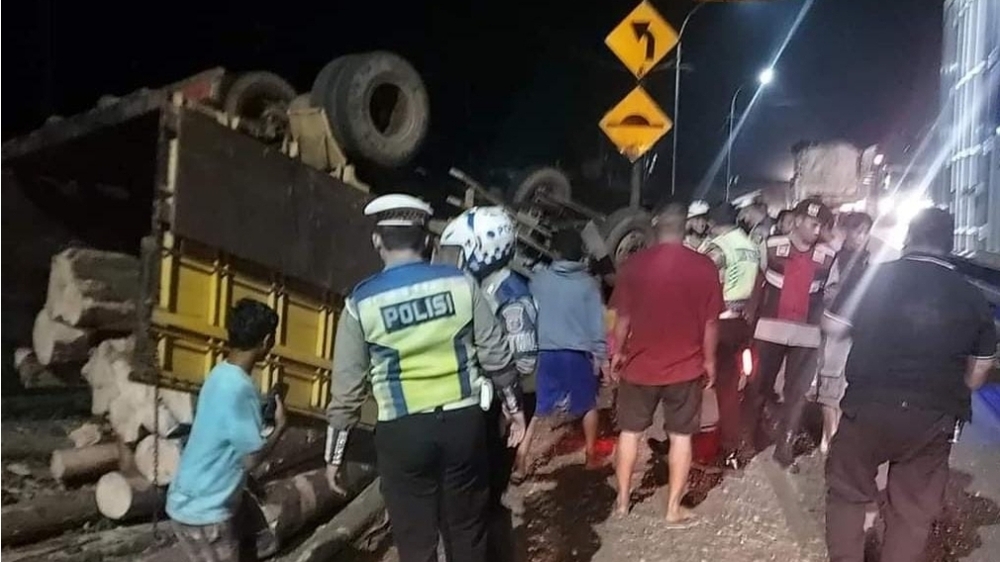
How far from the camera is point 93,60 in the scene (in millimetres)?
9734

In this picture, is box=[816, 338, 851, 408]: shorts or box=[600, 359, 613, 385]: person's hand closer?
box=[816, 338, 851, 408]: shorts

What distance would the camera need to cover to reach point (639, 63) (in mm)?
11672

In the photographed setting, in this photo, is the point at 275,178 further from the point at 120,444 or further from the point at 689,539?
the point at 689,539

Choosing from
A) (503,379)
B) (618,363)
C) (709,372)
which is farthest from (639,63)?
(503,379)

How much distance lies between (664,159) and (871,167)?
205 inches

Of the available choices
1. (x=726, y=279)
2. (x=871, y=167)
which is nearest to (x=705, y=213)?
(x=726, y=279)

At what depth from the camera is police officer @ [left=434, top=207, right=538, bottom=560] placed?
4969 millimetres

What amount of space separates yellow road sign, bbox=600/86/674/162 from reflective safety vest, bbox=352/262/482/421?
7.70 m

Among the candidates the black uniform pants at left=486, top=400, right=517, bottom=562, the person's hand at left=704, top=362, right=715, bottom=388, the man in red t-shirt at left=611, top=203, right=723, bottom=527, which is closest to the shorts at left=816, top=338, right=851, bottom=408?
the person's hand at left=704, top=362, right=715, bottom=388

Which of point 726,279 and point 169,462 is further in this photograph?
point 726,279

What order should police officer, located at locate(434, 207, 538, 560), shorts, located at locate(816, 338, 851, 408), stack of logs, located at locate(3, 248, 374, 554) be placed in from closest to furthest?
police officer, located at locate(434, 207, 538, 560) → stack of logs, located at locate(3, 248, 374, 554) → shorts, located at locate(816, 338, 851, 408)

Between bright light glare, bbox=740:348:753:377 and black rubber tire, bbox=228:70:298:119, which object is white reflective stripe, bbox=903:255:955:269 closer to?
bright light glare, bbox=740:348:753:377

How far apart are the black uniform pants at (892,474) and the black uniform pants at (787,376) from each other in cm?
237

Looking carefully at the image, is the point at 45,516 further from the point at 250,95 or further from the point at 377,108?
the point at 377,108
